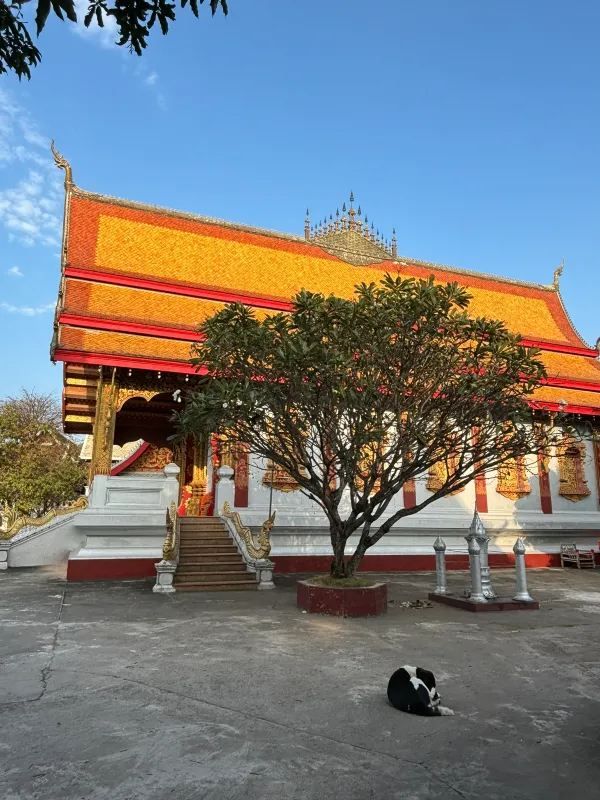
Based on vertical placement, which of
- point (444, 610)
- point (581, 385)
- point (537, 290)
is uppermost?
point (537, 290)

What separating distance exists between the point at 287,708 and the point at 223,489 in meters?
9.04

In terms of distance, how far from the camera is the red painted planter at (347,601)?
25.4 feet

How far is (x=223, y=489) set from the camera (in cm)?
1293

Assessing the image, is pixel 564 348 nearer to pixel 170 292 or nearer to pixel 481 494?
pixel 481 494

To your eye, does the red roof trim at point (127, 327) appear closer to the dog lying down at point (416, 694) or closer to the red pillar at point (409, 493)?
the red pillar at point (409, 493)

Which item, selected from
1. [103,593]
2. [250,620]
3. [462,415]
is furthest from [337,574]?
[103,593]

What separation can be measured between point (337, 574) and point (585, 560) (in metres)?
10.1

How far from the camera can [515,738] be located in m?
3.55

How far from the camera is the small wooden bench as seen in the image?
1522 cm

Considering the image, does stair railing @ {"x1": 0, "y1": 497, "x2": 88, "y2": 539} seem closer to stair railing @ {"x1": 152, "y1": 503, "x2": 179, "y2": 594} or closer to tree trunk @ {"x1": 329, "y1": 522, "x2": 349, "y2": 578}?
stair railing @ {"x1": 152, "y1": 503, "x2": 179, "y2": 594}

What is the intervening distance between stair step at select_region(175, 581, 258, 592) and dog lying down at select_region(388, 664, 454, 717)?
20.9 feet

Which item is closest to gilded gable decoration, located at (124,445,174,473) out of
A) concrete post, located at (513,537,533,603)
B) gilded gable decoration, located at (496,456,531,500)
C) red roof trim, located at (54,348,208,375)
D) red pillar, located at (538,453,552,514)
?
red roof trim, located at (54,348,208,375)

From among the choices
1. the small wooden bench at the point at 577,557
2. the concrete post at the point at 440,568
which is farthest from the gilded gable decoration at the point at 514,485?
the concrete post at the point at 440,568

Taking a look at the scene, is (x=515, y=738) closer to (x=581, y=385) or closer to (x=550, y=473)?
(x=550, y=473)
